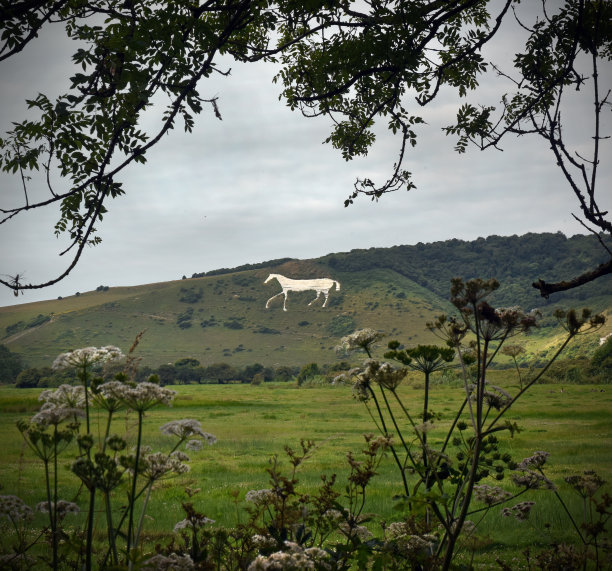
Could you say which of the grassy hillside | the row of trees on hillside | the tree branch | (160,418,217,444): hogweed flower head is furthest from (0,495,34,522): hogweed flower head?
the grassy hillside

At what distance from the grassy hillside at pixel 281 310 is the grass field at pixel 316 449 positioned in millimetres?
46487

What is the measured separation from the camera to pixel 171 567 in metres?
2.21

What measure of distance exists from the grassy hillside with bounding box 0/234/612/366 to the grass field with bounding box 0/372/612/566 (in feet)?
153

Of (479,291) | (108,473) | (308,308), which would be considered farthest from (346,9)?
(308,308)

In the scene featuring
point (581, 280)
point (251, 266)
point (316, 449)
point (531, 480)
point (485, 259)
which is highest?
point (251, 266)

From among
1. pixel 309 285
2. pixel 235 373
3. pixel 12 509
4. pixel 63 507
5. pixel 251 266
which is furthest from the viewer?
pixel 251 266

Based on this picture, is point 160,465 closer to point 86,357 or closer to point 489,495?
point 86,357

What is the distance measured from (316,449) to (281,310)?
113218 millimetres

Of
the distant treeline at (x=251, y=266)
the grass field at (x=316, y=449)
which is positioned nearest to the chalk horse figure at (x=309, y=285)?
the distant treeline at (x=251, y=266)

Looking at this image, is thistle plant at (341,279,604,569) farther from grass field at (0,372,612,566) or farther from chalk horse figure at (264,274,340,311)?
chalk horse figure at (264,274,340,311)

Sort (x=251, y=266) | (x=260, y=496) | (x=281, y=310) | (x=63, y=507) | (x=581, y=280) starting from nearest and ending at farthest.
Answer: (x=63, y=507), (x=260, y=496), (x=581, y=280), (x=281, y=310), (x=251, y=266)

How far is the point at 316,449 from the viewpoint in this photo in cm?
273

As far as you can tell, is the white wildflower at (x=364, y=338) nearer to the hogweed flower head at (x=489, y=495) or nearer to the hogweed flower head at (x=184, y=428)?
the hogweed flower head at (x=489, y=495)

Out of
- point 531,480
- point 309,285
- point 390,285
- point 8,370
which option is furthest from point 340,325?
point 531,480
